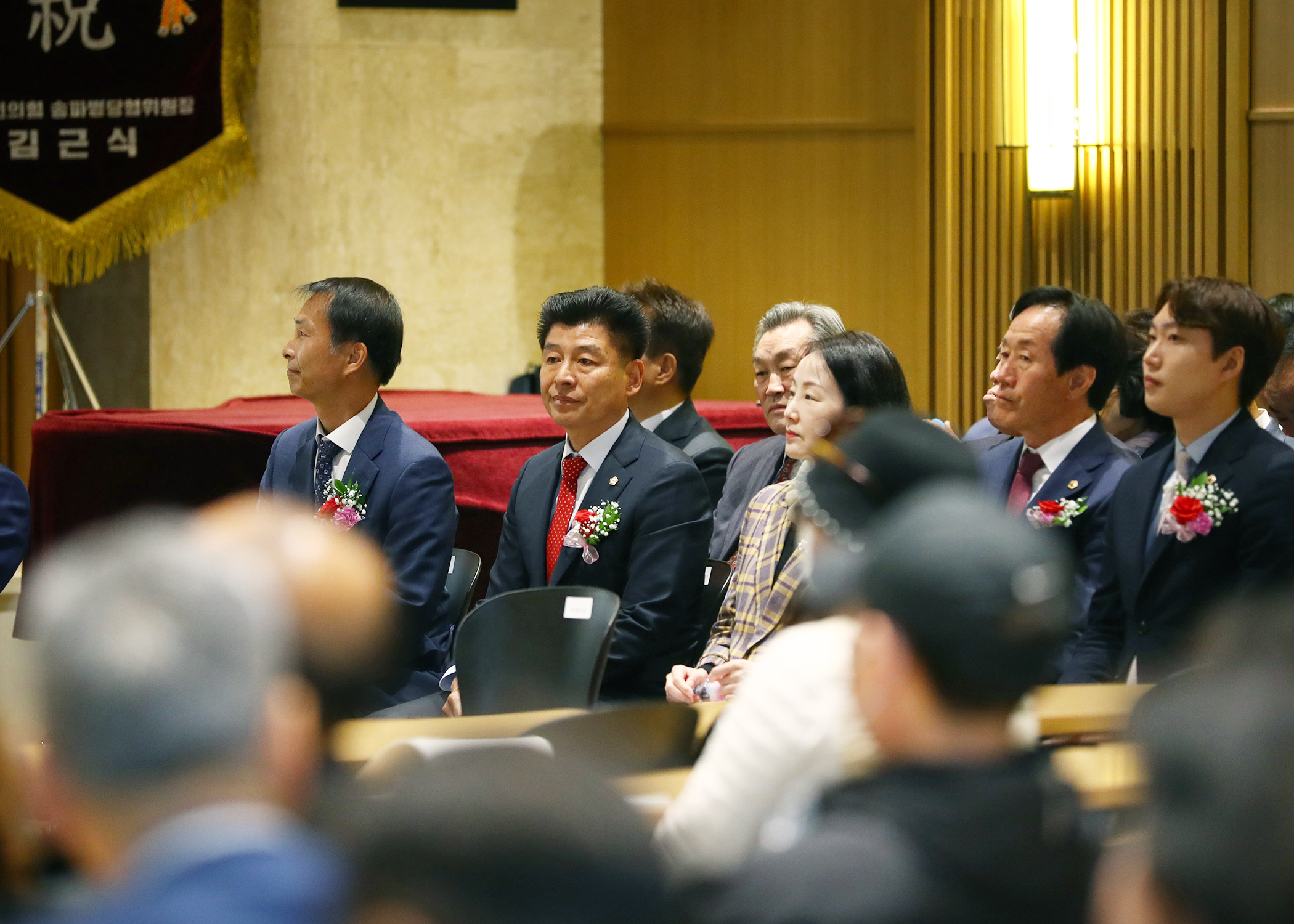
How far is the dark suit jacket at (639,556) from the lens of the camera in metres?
3.16

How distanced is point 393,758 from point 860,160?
607 centimetres

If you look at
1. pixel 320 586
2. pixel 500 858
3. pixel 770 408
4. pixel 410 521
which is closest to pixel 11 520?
pixel 410 521

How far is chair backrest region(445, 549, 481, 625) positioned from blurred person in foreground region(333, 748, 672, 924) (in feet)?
8.15

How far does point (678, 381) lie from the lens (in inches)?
184

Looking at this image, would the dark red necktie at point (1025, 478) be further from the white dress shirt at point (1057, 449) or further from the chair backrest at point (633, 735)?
the chair backrest at point (633, 735)

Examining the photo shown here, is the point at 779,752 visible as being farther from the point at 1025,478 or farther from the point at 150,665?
the point at 1025,478

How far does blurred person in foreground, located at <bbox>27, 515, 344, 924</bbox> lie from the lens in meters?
0.83

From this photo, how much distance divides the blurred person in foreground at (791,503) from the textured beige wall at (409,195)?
4.57m

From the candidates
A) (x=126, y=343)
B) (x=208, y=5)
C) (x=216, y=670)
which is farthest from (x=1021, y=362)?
(x=126, y=343)

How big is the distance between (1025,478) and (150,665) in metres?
2.76

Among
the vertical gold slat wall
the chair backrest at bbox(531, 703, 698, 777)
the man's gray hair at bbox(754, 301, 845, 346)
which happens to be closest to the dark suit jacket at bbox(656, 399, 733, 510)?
the man's gray hair at bbox(754, 301, 845, 346)

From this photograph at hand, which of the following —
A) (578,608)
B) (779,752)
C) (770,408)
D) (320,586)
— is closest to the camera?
(320,586)

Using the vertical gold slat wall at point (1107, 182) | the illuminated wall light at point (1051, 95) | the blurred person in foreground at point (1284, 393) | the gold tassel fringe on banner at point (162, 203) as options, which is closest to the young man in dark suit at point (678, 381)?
the blurred person in foreground at point (1284, 393)

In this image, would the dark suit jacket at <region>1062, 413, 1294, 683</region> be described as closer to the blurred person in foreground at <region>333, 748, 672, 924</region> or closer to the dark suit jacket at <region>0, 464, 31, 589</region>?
the blurred person in foreground at <region>333, 748, 672, 924</region>
